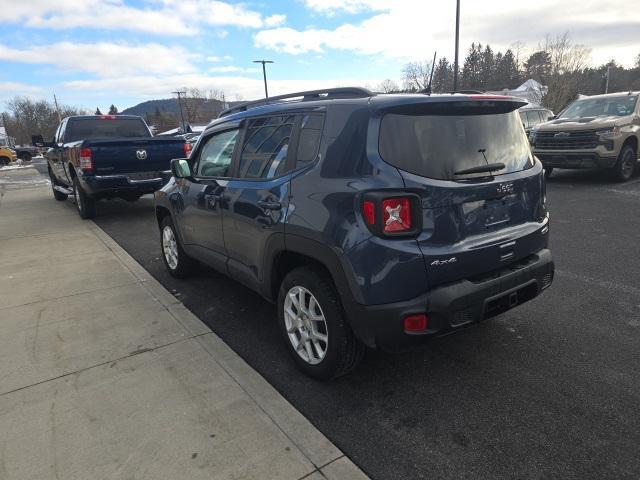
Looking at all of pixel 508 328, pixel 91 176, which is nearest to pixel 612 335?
pixel 508 328

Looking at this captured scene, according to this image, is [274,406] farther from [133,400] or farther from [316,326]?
[133,400]

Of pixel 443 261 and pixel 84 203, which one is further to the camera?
pixel 84 203

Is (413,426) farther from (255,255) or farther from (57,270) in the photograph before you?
(57,270)

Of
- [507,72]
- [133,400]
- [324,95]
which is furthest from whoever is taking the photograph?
[507,72]

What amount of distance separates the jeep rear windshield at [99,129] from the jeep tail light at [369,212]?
29.8 ft

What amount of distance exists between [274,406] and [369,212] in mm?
1308

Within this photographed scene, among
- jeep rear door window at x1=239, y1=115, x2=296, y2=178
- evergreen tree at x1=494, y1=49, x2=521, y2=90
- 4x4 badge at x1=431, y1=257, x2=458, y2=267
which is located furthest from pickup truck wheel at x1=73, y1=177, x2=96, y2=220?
evergreen tree at x1=494, y1=49, x2=521, y2=90

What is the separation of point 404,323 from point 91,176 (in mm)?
7464

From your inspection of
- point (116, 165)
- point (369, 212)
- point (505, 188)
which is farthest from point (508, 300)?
point (116, 165)

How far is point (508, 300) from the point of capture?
273 centimetres

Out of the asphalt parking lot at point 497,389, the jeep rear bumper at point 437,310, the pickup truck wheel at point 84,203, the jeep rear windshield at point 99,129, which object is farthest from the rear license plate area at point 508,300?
the jeep rear windshield at point 99,129

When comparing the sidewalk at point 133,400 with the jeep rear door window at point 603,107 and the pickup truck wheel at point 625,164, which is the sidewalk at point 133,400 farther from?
the jeep rear door window at point 603,107

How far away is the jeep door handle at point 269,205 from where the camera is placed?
2971 mm

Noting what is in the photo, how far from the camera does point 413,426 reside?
2.50 meters
